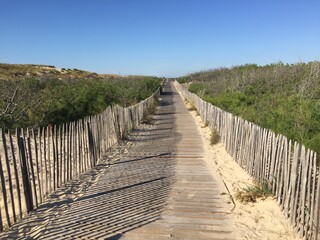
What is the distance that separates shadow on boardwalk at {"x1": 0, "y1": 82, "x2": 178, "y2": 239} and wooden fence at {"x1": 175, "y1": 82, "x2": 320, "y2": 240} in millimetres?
1880

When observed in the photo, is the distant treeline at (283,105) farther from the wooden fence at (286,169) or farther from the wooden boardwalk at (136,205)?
the wooden boardwalk at (136,205)

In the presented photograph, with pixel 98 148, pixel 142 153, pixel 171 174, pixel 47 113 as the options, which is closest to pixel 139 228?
pixel 171 174

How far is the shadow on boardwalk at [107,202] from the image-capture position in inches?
189

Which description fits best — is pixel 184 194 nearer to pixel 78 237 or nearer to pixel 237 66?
pixel 78 237

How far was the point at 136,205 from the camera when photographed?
581 centimetres

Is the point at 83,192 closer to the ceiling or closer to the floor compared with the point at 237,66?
closer to the floor

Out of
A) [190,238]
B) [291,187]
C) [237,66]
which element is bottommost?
[190,238]

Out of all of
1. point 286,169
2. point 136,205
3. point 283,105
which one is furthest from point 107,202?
point 283,105

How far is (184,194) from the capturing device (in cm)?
655

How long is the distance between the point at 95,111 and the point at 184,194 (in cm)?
1141

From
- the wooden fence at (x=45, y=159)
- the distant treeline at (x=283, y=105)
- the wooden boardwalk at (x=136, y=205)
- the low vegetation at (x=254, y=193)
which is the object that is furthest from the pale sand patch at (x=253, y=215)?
the wooden fence at (x=45, y=159)

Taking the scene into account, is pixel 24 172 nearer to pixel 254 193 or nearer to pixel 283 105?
pixel 254 193

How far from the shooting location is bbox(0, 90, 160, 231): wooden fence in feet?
16.5

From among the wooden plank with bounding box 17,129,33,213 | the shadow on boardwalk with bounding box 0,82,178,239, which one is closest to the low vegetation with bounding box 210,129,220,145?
the shadow on boardwalk with bounding box 0,82,178,239
